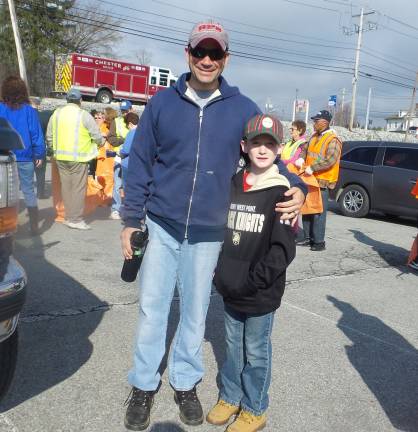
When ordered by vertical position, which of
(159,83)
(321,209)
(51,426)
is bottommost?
(51,426)

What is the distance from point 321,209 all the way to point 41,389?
477 cm

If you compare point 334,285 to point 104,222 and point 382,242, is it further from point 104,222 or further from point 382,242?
point 104,222

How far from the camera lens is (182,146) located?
8.08 feet

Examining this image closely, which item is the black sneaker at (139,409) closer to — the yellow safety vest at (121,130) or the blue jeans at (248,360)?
the blue jeans at (248,360)

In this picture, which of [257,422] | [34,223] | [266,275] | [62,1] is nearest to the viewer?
[266,275]

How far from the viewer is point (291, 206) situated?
7.86 feet

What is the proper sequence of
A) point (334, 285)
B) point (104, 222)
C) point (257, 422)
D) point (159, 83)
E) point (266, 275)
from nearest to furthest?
point (266, 275)
point (257, 422)
point (334, 285)
point (104, 222)
point (159, 83)

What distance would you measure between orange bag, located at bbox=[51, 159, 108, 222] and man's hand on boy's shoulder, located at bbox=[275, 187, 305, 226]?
547 centimetres

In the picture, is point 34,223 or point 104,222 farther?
point 104,222

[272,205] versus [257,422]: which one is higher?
[272,205]

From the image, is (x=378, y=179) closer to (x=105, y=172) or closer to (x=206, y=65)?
(x=105, y=172)

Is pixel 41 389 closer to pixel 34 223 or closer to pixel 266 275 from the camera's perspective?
pixel 266 275

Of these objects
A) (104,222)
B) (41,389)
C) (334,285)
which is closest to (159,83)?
(104,222)

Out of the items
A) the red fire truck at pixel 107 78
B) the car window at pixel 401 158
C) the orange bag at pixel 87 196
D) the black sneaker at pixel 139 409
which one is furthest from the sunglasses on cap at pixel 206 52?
the red fire truck at pixel 107 78
